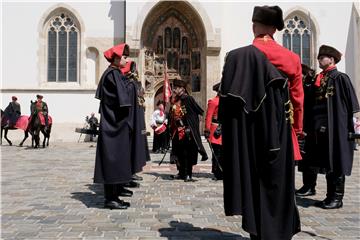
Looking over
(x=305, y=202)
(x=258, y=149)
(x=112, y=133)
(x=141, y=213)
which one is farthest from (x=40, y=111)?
(x=258, y=149)

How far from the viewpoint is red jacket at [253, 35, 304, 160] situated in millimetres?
3604

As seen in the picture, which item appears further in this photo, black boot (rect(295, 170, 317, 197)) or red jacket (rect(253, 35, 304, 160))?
black boot (rect(295, 170, 317, 197))

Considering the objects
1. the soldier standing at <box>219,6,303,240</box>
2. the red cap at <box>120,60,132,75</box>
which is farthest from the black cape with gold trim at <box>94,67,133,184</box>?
the soldier standing at <box>219,6,303,240</box>

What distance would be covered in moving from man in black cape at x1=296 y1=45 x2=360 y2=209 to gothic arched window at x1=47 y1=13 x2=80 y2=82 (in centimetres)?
1821

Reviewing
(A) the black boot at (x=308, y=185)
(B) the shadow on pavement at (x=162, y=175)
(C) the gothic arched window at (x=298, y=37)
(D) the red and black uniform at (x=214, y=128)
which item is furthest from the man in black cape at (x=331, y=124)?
(C) the gothic arched window at (x=298, y=37)

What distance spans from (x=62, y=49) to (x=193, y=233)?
20.1m

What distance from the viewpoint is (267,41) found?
3668 mm

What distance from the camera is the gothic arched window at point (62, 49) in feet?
74.4

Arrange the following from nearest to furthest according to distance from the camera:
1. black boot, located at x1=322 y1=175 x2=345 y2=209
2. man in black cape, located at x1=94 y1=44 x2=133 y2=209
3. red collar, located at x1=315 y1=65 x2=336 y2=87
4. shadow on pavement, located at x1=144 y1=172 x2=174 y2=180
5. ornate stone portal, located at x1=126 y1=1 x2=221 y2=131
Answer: man in black cape, located at x1=94 y1=44 x2=133 y2=209 → black boot, located at x1=322 y1=175 x2=345 y2=209 → red collar, located at x1=315 y1=65 x2=336 y2=87 → shadow on pavement, located at x1=144 y1=172 x2=174 y2=180 → ornate stone portal, located at x1=126 y1=1 x2=221 y2=131

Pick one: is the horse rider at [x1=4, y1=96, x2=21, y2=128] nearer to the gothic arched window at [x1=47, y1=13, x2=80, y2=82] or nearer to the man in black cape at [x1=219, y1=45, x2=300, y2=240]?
the gothic arched window at [x1=47, y1=13, x2=80, y2=82]

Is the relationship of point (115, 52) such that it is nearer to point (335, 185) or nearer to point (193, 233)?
point (193, 233)

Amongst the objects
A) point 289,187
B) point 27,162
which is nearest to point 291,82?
point 289,187

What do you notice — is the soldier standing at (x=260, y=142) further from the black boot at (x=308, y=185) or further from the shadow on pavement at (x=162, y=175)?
the shadow on pavement at (x=162, y=175)

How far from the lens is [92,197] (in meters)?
6.57
